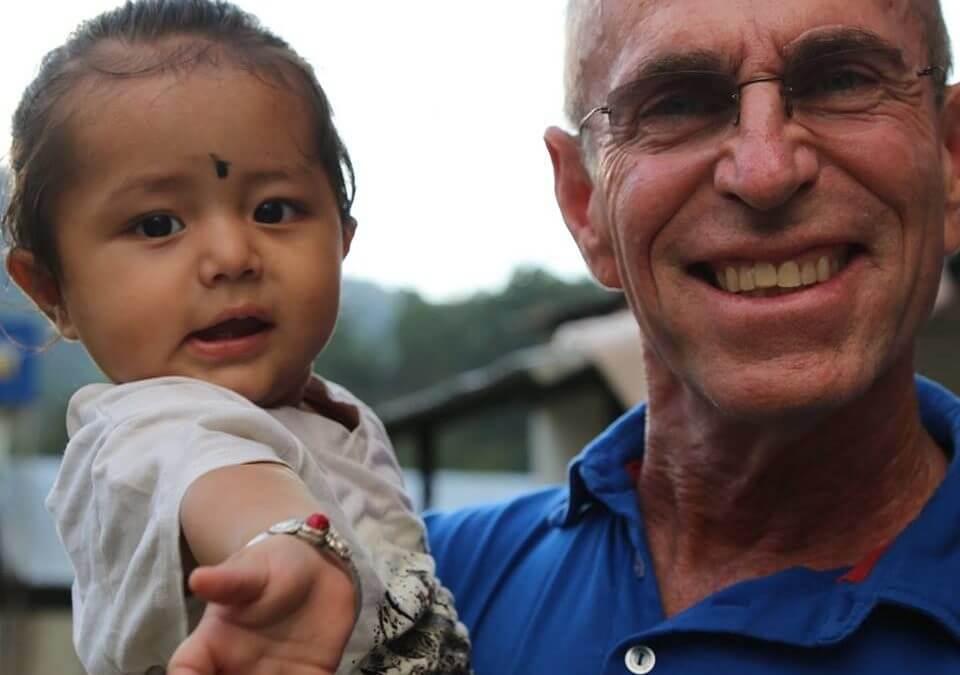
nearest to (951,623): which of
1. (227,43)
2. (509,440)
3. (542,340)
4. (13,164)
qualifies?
(227,43)

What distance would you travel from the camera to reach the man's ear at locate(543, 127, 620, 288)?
2.97 meters

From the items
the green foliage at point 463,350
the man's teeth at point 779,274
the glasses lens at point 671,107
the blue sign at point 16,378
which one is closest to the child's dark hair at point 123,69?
the glasses lens at point 671,107

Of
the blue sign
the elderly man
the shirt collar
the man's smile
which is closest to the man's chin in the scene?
the elderly man

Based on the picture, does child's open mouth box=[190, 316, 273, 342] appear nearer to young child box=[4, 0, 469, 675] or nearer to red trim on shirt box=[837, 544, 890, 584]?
young child box=[4, 0, 469, 675]

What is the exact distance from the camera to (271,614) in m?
1.54

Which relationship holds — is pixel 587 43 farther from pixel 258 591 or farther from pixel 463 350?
pixel 463 350

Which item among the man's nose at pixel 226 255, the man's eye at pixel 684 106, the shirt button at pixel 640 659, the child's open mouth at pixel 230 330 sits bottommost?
the shirt button at pixel 640 659

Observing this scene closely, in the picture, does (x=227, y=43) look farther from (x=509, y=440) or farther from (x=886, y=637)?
(x=509, y=440)

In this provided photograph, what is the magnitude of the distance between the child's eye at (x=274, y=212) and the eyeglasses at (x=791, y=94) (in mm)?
745

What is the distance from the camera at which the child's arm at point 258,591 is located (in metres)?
1.50

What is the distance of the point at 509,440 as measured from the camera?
11.6 metres

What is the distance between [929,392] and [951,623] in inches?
28.5

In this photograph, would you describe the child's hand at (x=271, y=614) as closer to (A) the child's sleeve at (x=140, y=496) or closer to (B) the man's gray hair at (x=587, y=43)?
(A) the child's sleeve at (x=140, y=496)

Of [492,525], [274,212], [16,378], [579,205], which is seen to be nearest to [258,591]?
[274,212]
